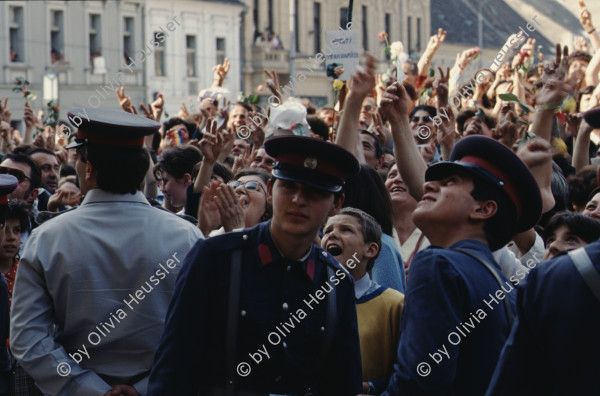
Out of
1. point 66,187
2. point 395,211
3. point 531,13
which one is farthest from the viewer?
point 531,13

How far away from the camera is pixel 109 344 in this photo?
3.75 m

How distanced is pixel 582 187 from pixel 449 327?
141 inches

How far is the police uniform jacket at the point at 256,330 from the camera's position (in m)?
3.27

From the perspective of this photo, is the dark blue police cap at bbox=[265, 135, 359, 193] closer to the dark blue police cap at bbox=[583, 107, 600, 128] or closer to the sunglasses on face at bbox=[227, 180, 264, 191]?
the dark blue police cap at bbox=[583, 107, 600, 128]

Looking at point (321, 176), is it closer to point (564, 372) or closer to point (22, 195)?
point (564, 372)

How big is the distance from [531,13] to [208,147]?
3364mm

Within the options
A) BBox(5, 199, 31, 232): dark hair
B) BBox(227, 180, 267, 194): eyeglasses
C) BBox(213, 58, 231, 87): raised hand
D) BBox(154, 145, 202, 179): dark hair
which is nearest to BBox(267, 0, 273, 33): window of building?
BBox(213, 58, 231, 87): raised hand

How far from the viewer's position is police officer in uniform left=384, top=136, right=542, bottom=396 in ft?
9.70

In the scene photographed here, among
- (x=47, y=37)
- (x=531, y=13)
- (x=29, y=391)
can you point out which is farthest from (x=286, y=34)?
(x=29, y=391)

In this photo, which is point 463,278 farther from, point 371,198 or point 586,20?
point 586,20

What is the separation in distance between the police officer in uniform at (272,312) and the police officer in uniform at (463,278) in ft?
1.21

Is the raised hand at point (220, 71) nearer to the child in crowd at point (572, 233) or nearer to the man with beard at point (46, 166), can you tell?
the man with beard at point (46, 166)

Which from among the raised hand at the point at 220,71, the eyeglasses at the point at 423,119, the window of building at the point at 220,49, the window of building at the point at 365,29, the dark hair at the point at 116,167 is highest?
the window of building at the point at 365,29

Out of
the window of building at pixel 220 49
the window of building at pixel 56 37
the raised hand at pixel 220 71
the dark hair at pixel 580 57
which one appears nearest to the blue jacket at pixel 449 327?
the dark hair at pixel 580 57
